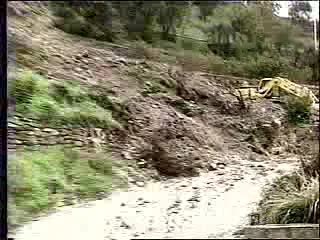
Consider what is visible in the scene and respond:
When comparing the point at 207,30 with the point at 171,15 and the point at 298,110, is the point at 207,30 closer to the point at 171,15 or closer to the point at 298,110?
the point at 171,15

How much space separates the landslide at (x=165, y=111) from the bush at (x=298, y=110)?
0.11 ft

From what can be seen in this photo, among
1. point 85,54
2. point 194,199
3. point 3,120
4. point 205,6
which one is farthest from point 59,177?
point 205,6

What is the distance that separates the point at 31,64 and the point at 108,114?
36cm

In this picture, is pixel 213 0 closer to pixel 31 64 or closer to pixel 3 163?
pixel 31 64

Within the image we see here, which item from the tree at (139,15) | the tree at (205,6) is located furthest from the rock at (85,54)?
the tree at (205,6)

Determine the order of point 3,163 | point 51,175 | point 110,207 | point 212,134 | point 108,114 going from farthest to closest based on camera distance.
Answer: point 212,134, point 108,114, point 110,207, point 51,175, point 3,163

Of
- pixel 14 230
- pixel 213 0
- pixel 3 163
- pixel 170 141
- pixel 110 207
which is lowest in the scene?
pixel 110 207

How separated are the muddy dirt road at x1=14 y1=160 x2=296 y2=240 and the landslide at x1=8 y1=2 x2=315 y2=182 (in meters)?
0.05

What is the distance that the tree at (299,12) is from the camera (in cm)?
187

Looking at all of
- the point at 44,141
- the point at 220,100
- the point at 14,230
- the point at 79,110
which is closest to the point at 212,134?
the point at 220,100

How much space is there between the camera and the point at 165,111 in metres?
1.82

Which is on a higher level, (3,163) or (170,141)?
(3,163)

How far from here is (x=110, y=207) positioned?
59.2 inches

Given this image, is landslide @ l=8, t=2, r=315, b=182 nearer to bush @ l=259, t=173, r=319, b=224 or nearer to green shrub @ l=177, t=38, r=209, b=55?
green shrub @ l=177, t=38, r=209, b=55
